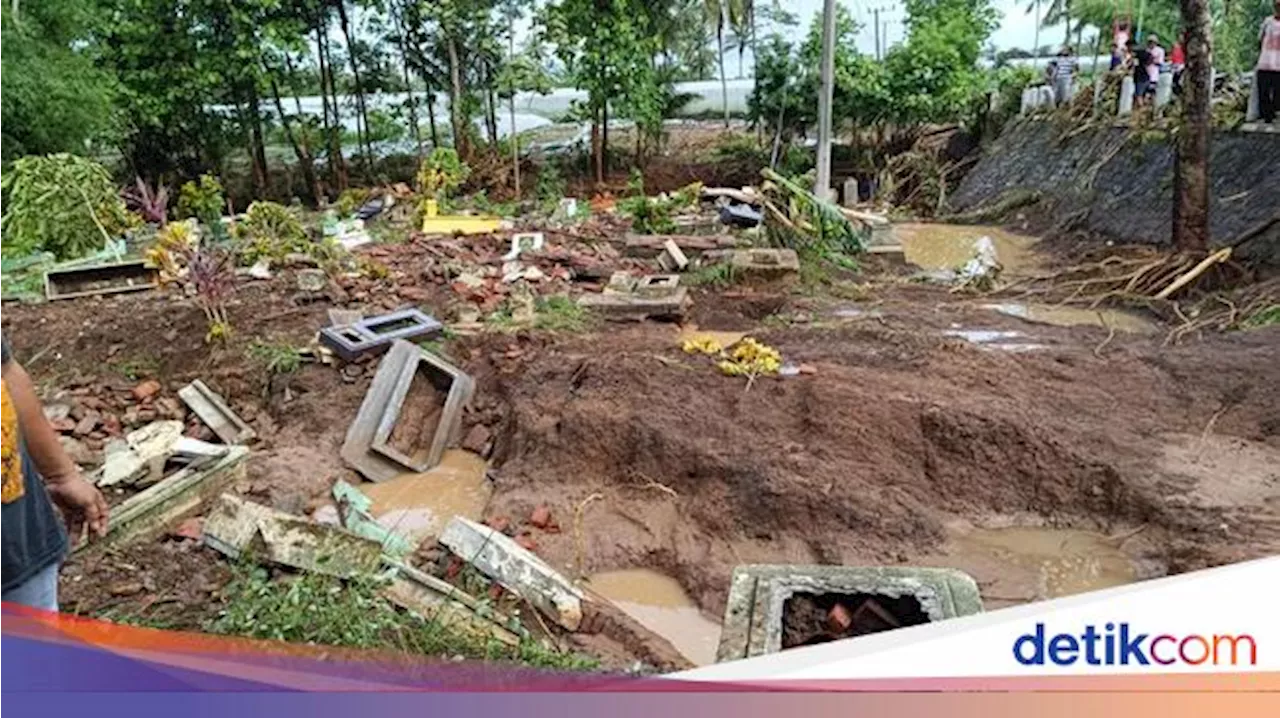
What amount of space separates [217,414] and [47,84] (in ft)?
28.1

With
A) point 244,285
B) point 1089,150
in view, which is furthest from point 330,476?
point 1089,150

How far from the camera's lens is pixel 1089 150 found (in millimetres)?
13711

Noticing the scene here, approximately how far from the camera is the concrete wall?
367 inches

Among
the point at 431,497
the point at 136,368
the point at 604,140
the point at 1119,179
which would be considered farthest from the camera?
the point at 604,140

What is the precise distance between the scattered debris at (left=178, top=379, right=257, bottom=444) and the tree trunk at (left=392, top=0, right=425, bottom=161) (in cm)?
1293

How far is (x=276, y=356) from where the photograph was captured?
21.3 feet

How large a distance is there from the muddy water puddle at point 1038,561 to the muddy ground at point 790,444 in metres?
0.02

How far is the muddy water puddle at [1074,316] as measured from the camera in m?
8.02

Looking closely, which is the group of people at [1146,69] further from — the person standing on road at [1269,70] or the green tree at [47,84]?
the green tree at [47,84]

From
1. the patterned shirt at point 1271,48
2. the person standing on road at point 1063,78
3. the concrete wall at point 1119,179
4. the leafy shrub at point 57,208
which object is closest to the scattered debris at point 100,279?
the leafy shrub at point 57,208

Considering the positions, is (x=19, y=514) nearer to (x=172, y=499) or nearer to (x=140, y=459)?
(x=172, y=499)

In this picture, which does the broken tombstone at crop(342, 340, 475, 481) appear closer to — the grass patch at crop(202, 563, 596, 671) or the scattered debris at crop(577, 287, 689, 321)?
the scattered debris at crop(577, 287, 689, 321)

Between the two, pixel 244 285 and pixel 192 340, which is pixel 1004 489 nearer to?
pixel 192 340

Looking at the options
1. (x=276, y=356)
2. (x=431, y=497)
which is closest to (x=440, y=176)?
(x=276, y=356)
